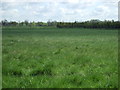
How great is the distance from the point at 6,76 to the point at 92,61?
6052mm

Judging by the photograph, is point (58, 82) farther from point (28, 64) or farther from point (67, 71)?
point (28, 64)

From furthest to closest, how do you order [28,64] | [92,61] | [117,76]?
1. [92,61]
2. [28,64]
3. [117,76]

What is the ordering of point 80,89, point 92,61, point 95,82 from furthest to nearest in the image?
point 92,61 → point 95,82 → point 80,89

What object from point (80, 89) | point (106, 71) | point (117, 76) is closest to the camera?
point (80, 89)

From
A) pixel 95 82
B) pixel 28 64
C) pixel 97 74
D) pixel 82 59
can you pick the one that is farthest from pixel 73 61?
pixel 95 82

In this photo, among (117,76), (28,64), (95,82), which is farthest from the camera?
(28,64)

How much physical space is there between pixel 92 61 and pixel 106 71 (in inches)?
122

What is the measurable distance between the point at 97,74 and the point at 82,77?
0.91m

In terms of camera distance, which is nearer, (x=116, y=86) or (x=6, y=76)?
(x=116, y=86)

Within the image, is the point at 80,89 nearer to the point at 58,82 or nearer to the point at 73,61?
the point at 58,82

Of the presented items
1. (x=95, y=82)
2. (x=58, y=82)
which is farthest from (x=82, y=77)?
(x=58, y=82)

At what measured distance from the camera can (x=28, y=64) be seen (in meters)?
13.9

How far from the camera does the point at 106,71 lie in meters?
12.1

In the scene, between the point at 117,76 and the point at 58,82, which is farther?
the point at 117,76
